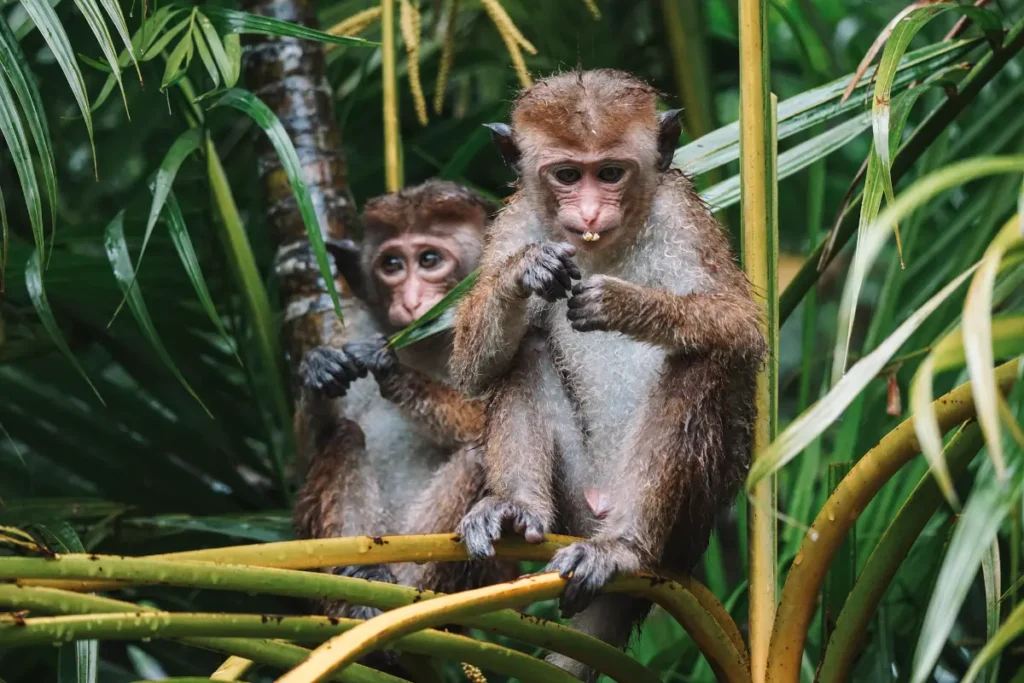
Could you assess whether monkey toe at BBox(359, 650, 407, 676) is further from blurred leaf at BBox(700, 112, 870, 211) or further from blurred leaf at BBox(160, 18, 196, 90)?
blurred leaf at BBox(160, 18, 196, 90)

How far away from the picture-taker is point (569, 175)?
13.0 ft

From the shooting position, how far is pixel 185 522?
171 inches

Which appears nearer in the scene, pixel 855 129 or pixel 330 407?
pixel 855 129

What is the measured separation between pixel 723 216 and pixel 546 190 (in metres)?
1.74

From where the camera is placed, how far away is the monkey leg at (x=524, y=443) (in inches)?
138

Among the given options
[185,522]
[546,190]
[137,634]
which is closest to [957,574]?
[137,634]

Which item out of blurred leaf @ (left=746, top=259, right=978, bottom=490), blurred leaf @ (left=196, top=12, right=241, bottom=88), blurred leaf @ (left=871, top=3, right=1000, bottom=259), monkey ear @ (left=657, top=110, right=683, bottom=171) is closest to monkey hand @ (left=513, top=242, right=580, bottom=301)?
monkey ear @ (left=657, top=110, right=683, bottom=171)

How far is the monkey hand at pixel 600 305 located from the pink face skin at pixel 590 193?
0.94 ft

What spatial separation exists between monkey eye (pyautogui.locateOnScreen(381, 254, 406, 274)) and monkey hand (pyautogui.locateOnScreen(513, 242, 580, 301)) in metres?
1.81

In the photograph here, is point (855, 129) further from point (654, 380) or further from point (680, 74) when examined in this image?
point (680, 74)

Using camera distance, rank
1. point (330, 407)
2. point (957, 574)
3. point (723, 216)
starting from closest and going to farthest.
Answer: point (957, 574)
point (330, 407)
point (723, 216)

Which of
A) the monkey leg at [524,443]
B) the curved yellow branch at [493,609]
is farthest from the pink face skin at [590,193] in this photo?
the curved yellow branch at [493,609]

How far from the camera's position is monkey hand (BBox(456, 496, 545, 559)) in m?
3.26

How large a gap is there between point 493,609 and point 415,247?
3.00 metres
